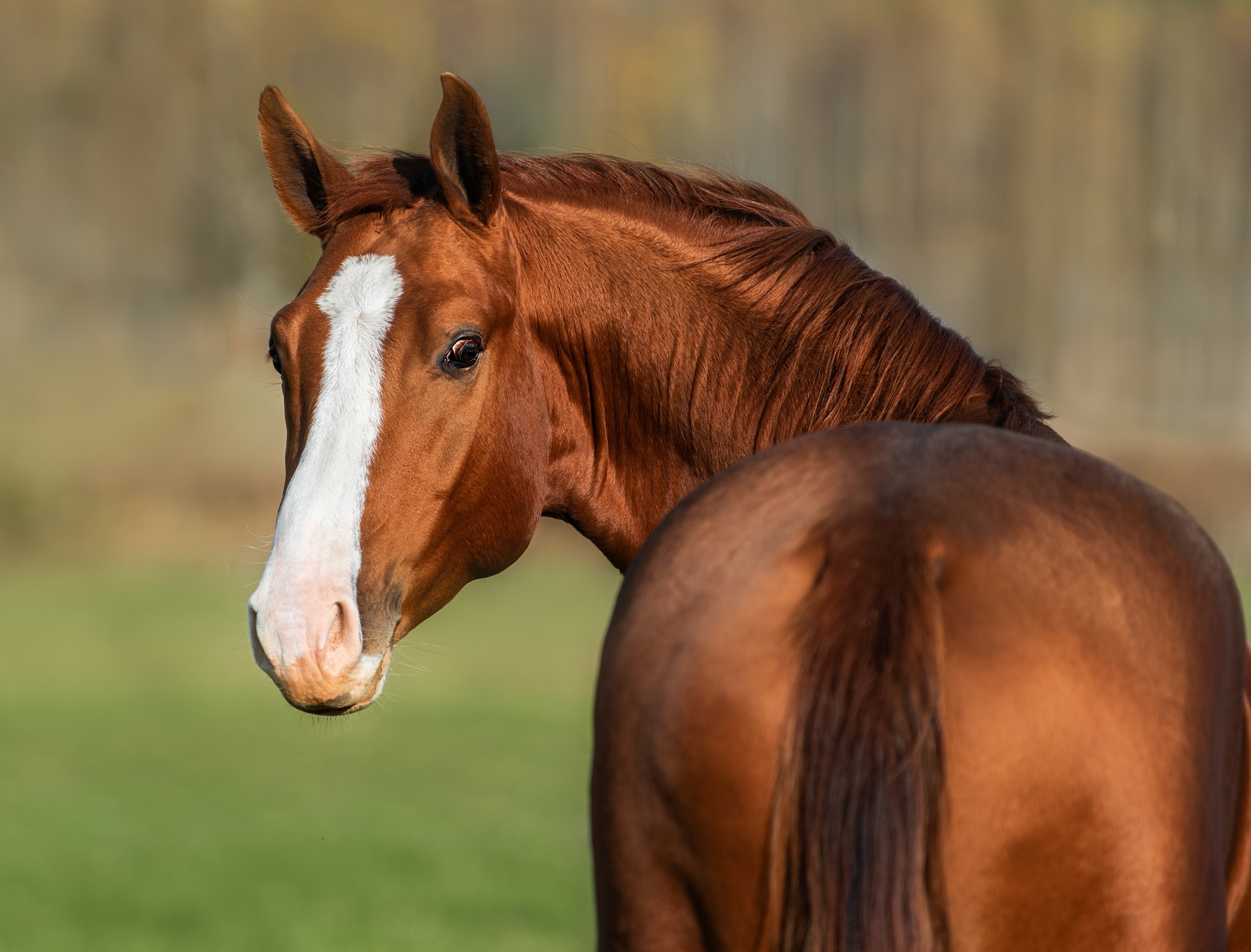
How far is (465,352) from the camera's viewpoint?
2611 millimetres

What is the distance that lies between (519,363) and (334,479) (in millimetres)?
563

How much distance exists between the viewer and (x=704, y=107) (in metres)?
30.8

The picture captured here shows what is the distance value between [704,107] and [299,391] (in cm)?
2978

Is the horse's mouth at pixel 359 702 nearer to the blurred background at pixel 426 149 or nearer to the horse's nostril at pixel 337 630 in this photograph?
the horse's nostril at pixel 337 630

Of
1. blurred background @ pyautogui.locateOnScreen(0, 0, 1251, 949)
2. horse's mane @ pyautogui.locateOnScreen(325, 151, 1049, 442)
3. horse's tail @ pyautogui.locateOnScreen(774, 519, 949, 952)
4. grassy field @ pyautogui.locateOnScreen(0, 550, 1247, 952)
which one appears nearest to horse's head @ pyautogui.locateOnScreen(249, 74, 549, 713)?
horse's mane @ pyautogui.locateOnScreen(325, 151, 1049, 442)

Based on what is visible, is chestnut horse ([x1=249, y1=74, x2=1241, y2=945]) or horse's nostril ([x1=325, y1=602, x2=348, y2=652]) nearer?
horse's nostril ([x1=325, y1=602, x2=348, y2=652])

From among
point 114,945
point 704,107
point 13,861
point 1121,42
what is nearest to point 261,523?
point 13,861

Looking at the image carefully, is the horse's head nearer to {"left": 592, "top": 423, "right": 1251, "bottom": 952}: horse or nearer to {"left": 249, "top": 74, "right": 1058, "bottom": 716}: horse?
{"left": 249, "top": 74, "right": 1058, "bottom": 716}: horse

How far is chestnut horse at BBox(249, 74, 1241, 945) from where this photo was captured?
2412mm

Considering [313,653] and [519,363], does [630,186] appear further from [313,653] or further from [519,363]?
[313,653]

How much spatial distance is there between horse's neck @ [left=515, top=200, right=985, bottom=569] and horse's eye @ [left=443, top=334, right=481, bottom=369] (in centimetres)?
21

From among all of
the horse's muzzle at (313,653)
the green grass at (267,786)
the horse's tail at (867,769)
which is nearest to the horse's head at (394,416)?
the horse's muzzle at (313,653)

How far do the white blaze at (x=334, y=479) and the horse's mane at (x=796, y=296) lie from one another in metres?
0.30

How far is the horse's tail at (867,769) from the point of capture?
1486 millimetres
